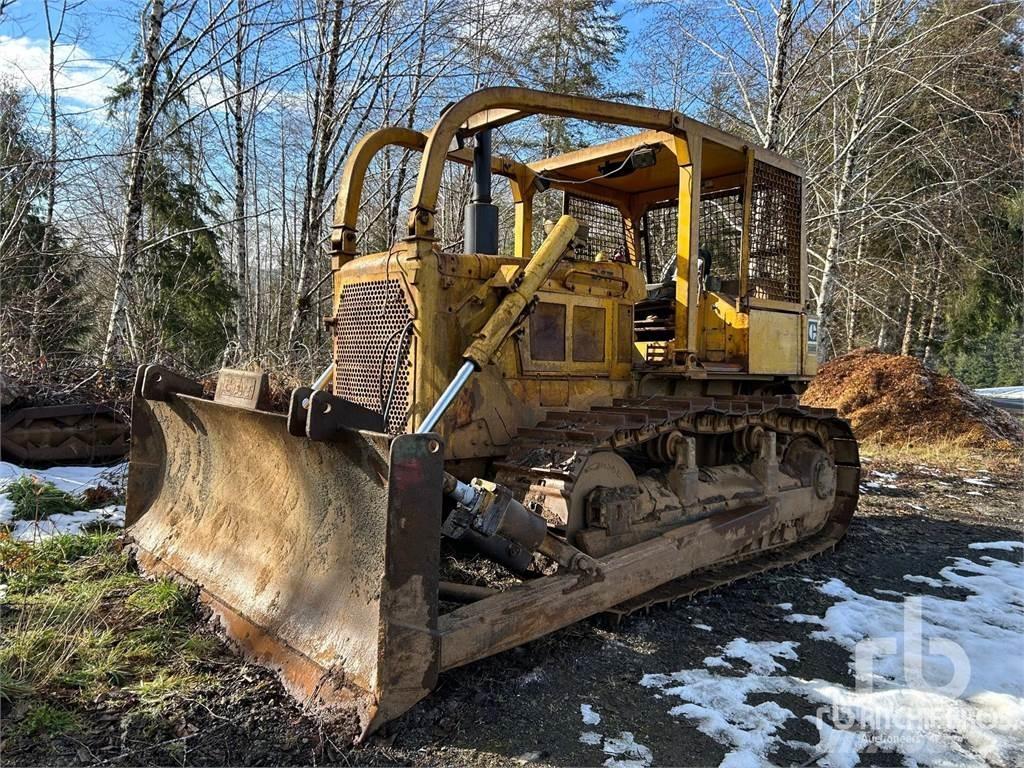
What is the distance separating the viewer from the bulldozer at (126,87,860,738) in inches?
116

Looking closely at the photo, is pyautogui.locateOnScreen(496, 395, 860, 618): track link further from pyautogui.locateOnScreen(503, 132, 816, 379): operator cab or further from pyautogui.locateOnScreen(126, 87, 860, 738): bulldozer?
pyautogui.locateOnScreen(503, 132, 816, 379): operator cab

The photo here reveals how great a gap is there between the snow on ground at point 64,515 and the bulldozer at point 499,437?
2.76 feet

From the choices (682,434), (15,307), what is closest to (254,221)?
(15,307)

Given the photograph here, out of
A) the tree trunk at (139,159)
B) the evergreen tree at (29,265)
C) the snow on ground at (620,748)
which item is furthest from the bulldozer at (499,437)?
the evergreen tree at (29,265)

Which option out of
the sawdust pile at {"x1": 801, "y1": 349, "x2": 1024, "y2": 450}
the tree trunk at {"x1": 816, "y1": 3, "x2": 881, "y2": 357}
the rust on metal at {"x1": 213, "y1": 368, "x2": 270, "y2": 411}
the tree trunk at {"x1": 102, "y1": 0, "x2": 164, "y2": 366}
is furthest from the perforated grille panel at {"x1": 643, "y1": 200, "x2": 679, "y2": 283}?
the tree trunk at {"x1": 816, "y1": 3, "x2": 881, "y2": 357}

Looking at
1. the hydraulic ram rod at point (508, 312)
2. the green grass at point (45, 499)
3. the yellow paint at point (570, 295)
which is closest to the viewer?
the hydraulic ram rod at point (508, 312)

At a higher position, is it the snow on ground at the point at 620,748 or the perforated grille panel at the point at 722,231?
the perforated grille panel at the point at 722,231

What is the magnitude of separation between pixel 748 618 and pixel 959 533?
12.0 feet

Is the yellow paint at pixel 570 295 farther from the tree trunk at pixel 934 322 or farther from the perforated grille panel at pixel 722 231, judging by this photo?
the tree trunk at pixel 934 322

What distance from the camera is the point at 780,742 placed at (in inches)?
114

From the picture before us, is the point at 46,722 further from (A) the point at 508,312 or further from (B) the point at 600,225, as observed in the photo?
(B) the point at 600,225

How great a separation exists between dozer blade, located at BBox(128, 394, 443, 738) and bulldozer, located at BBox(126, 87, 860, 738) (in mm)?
12

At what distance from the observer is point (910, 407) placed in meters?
12.2

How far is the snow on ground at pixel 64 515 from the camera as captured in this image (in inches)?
199
